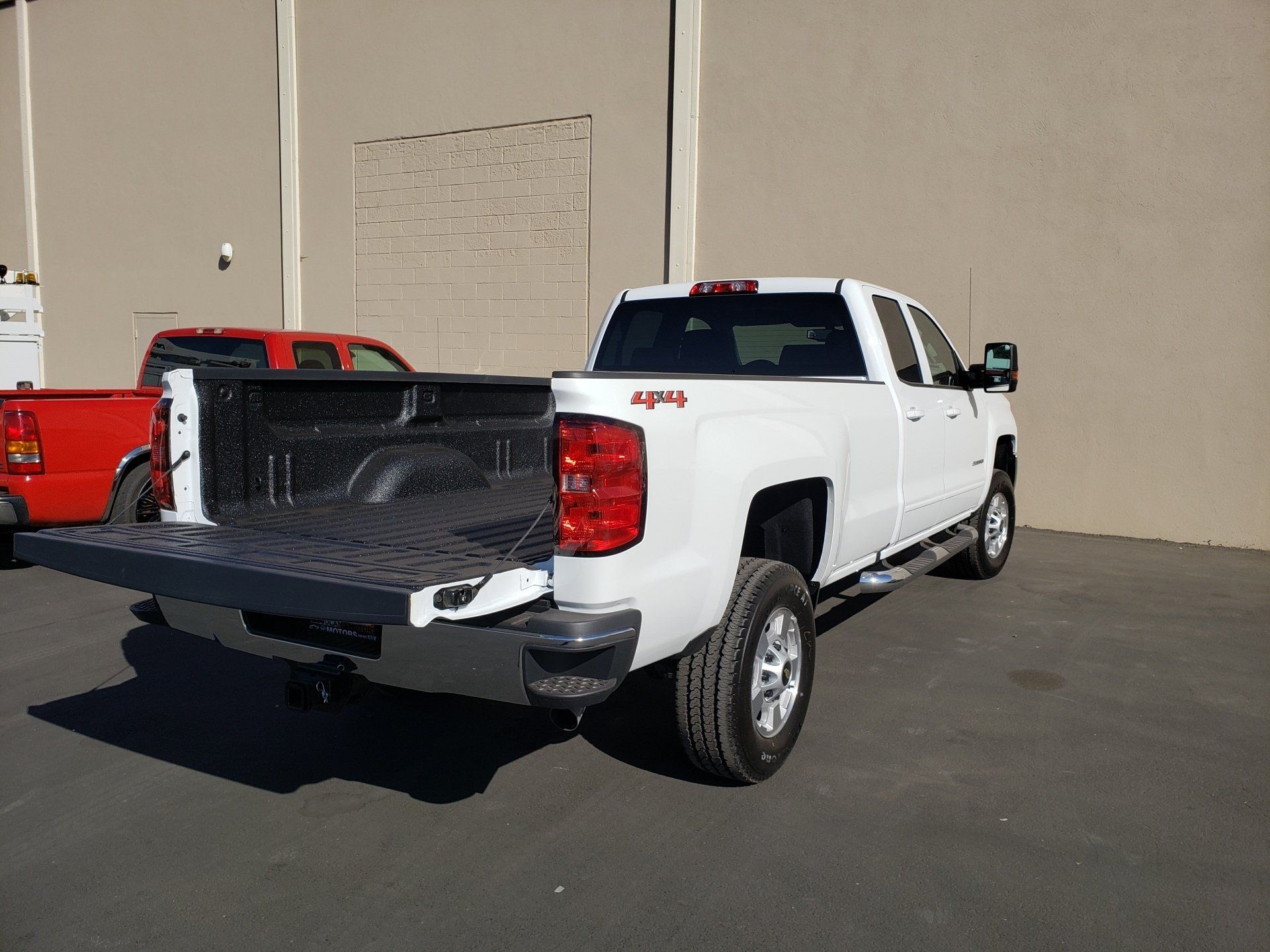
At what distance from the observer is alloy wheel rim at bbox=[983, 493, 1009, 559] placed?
24.2ft

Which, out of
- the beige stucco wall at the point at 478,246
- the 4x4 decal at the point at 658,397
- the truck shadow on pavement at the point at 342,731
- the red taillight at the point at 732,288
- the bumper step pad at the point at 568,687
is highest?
the beige stucco wall at the point at 478,246

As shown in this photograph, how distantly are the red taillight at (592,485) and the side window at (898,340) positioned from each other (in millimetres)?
2736

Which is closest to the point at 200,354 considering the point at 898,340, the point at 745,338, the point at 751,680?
the point at 745,338

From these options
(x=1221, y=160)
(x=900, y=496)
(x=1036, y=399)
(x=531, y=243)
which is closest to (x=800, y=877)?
(x=900, y=496)

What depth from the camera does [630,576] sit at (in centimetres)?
293

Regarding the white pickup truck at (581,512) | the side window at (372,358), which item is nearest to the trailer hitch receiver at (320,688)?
the white pickup truck at (581,512)

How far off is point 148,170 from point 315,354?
9.12 meters

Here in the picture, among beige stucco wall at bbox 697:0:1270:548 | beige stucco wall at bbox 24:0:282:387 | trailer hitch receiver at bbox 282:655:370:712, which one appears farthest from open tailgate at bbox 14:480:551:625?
beige stucco wall at bbox 24:0:282:387

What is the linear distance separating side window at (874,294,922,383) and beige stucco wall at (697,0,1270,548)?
300 cm

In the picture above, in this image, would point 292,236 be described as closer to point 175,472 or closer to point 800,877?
point 175,472

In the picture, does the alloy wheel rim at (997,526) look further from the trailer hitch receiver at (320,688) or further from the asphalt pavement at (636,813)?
the trailer hitch receiver at (320,688)

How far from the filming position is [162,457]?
12.3 feet

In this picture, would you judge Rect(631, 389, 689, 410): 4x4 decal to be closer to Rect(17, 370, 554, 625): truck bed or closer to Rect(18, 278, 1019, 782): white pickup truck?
Rect(18, 278, 1019, 782): white pickup truck

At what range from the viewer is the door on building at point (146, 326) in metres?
15.5
